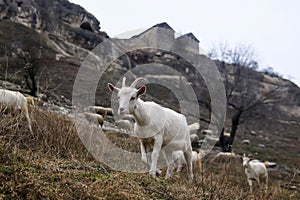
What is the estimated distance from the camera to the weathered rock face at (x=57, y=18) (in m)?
61.2

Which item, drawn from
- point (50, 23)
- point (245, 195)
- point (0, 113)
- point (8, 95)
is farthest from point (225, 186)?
point (50, 23)

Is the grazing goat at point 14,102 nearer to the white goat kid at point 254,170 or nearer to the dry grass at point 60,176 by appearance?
the dry grass at point 60,176

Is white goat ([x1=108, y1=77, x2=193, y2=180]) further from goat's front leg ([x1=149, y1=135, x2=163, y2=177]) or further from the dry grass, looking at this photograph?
the dry grass

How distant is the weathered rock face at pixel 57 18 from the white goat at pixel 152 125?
5554cm

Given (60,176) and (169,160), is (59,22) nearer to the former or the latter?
(169,160)

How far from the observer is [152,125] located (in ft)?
24.6

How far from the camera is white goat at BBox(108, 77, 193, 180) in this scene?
7086mm

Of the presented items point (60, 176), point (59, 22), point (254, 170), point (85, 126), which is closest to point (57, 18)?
point (59, 22)

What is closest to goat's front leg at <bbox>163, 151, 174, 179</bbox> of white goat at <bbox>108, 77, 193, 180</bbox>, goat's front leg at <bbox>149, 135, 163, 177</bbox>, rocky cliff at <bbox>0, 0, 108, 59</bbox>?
white goat at <bbox>108, 77, 193, 180</bbox>

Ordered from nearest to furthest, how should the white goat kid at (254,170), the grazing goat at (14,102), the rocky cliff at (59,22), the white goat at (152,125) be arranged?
the grazing goat at (14,102) < the white goat at (152,125) < the white goat kid at (254,170) < the rocky cliff at (59,22)

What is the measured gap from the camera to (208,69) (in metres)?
41.3

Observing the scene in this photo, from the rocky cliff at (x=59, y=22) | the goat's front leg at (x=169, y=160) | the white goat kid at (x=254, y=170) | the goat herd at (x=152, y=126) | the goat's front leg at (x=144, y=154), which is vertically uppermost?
the rocky cliff at (x=59, y=22)

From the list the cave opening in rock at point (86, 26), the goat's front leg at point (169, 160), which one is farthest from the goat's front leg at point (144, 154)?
the cave opening in rock at point (86, 26)

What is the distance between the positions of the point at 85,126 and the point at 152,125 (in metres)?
1.33
